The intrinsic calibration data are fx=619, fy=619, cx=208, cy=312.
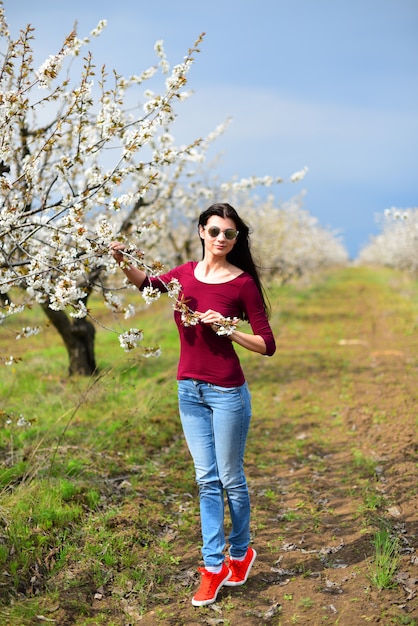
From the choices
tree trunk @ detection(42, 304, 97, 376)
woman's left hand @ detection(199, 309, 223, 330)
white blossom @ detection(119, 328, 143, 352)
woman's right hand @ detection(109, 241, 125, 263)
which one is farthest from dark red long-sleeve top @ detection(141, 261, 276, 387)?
tree trunk @ detection(42, 304, 97, 376)

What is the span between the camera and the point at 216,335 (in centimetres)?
387

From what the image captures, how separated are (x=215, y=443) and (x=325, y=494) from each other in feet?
8.41

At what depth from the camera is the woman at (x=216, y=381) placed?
12.6ft

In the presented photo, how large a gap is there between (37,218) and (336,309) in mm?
20898

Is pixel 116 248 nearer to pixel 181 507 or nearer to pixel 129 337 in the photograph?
pixel 129 337

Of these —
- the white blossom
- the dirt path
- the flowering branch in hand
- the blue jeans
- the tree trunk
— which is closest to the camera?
the flowering branch in hand

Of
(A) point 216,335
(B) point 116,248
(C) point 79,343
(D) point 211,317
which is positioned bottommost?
(C) point 79,343

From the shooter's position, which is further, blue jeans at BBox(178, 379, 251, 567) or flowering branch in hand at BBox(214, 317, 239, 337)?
blue jeans at BBox(178, 379, 251, 567)

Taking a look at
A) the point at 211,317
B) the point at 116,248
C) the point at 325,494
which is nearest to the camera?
the point at 211,317

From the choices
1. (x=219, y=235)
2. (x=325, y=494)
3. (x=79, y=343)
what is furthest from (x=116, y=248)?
(x=79, y=343)

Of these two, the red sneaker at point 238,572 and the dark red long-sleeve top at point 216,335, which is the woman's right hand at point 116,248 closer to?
the dark red long-sleeve top at point 216,335

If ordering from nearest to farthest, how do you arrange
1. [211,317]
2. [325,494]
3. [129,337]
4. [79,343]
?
[211,317] < [129,337] < [325,494] < [79,343]

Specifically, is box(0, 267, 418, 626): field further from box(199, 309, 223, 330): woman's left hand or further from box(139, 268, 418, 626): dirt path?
box(199, 309, 223, 330): woman's left hand

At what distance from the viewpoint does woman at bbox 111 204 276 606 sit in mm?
3844
